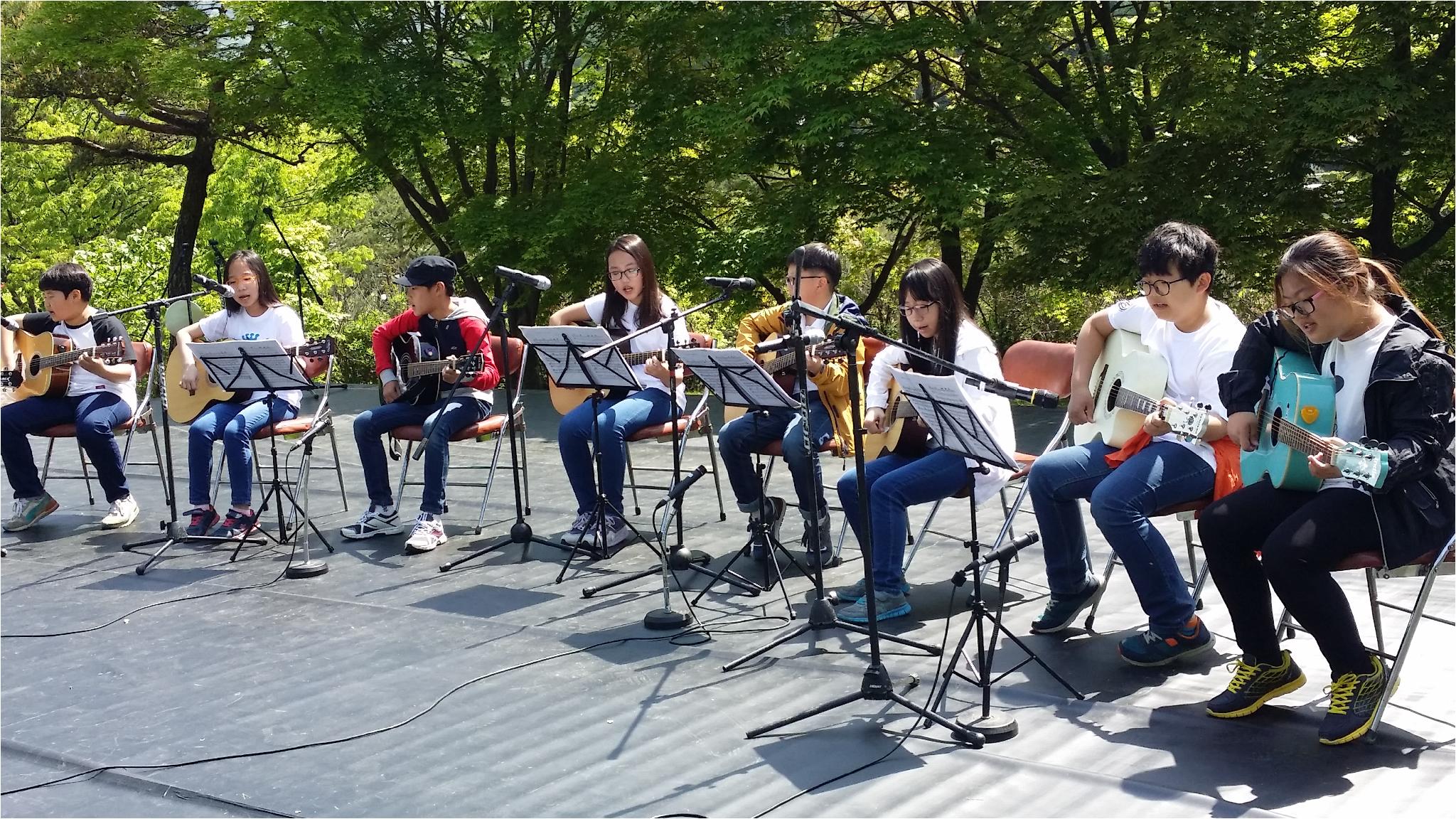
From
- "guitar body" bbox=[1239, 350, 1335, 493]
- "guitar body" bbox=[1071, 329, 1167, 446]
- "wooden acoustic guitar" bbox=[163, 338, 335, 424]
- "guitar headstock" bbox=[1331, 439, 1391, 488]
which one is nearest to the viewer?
"guitar headstock" bbox=[1331, 439, 1391, 488]

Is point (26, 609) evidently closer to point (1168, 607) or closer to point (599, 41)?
point (1168, 607)

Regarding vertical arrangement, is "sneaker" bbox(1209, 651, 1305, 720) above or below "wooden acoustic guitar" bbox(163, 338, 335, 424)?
below

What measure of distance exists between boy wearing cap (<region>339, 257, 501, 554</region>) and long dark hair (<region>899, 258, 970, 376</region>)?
233cm

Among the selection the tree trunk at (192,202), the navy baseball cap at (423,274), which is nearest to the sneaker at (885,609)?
the navy baseball cap at (423,274)

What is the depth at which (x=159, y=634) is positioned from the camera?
4.86 meters

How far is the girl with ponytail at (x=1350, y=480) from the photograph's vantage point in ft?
10.6

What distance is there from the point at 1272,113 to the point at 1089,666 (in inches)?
273

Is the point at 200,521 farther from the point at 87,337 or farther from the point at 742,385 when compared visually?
the point at 742,385

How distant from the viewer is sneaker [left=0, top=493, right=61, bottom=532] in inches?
277

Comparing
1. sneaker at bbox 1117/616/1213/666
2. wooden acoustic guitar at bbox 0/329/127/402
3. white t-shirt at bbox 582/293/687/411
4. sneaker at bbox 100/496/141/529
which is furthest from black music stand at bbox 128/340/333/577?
sneaker at bbox 1117/616/1213/666

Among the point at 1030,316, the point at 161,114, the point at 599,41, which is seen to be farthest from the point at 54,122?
the point at 1030,316

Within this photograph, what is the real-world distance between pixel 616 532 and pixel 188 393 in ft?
8.37

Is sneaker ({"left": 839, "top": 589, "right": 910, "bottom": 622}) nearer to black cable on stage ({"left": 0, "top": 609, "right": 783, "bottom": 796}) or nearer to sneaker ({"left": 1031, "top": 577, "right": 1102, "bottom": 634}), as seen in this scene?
black cable on stage ({"left": 0, "top": 609, "right": 783, "bottom": 796})

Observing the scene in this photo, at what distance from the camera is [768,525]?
5043 mm
